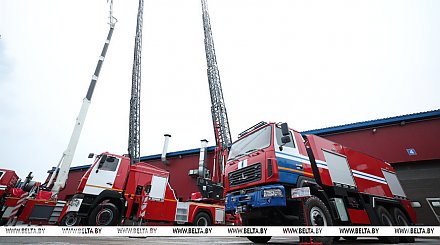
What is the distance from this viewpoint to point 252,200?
4.69 meters

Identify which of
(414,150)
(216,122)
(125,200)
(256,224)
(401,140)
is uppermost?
(216,122)

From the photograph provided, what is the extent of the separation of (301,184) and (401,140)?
10010 millimetres

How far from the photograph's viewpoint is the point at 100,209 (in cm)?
759

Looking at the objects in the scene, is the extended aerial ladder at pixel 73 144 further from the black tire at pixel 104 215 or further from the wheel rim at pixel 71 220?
the black tire at pixel 104 215

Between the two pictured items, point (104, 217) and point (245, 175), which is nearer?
point (245, 175)

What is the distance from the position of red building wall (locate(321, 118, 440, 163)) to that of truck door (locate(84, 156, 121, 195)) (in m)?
11.8

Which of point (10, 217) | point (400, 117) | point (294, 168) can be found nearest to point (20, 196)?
point (10, 217)

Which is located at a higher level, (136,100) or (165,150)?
(136,100)

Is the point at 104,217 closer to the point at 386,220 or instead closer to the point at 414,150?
the point at 386,220

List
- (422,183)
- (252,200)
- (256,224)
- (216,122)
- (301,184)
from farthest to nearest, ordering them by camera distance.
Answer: (216,122) < (422,183) < (256,224) < (301,184) < (252,200)

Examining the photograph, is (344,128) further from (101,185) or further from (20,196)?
(20,196)

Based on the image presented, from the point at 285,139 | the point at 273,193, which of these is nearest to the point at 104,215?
the point at 273,193

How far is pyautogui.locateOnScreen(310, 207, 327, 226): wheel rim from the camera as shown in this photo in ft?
14.4

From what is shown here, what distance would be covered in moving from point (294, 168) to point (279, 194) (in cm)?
85
